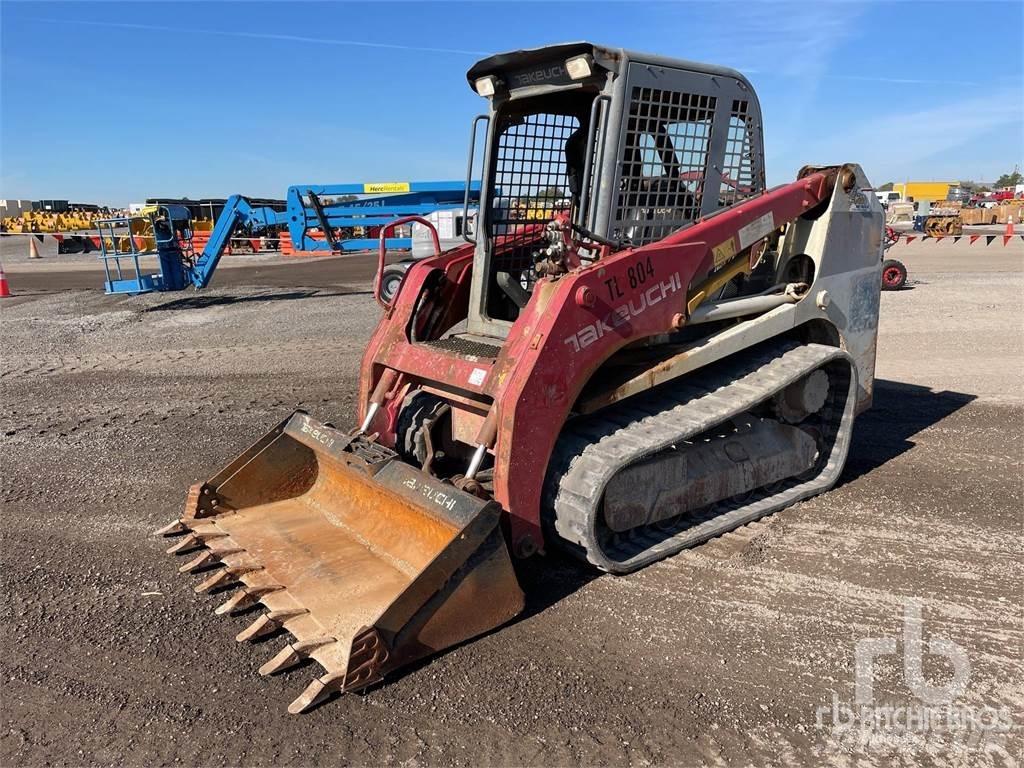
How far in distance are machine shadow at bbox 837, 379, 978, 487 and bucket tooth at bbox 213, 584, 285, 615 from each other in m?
3.56

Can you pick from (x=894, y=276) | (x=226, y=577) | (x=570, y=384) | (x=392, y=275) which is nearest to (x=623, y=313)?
(x=570, y=384)

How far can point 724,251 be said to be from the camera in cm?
430

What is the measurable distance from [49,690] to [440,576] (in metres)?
1.56

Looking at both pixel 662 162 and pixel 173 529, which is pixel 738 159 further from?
pixel 173 529

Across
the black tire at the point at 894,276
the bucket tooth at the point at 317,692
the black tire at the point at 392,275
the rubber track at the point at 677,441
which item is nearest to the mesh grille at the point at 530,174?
the rubber track at the point at 677,441

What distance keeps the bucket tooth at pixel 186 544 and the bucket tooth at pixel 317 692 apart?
150cm

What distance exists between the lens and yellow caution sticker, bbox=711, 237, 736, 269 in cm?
425

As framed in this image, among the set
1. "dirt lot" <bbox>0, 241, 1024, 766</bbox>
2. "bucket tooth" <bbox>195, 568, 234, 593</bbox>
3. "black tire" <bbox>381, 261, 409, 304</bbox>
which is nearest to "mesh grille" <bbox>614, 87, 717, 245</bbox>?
"dirt lot" <bbox>0, 241, 1024, 766</bbox>

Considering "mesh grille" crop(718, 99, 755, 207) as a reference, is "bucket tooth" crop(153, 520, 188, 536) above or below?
below

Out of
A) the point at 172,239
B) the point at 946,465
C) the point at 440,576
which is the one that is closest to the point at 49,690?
the point at 440,576

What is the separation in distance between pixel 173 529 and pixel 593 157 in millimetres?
3040

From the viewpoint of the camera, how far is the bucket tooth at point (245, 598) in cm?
342

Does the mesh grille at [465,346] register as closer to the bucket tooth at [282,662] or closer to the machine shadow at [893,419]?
the bucket tooth at [282,662]

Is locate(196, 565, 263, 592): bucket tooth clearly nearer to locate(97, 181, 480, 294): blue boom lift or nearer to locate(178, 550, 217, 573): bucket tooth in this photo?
locate(178, 550, 217, 573): bucket tooth
